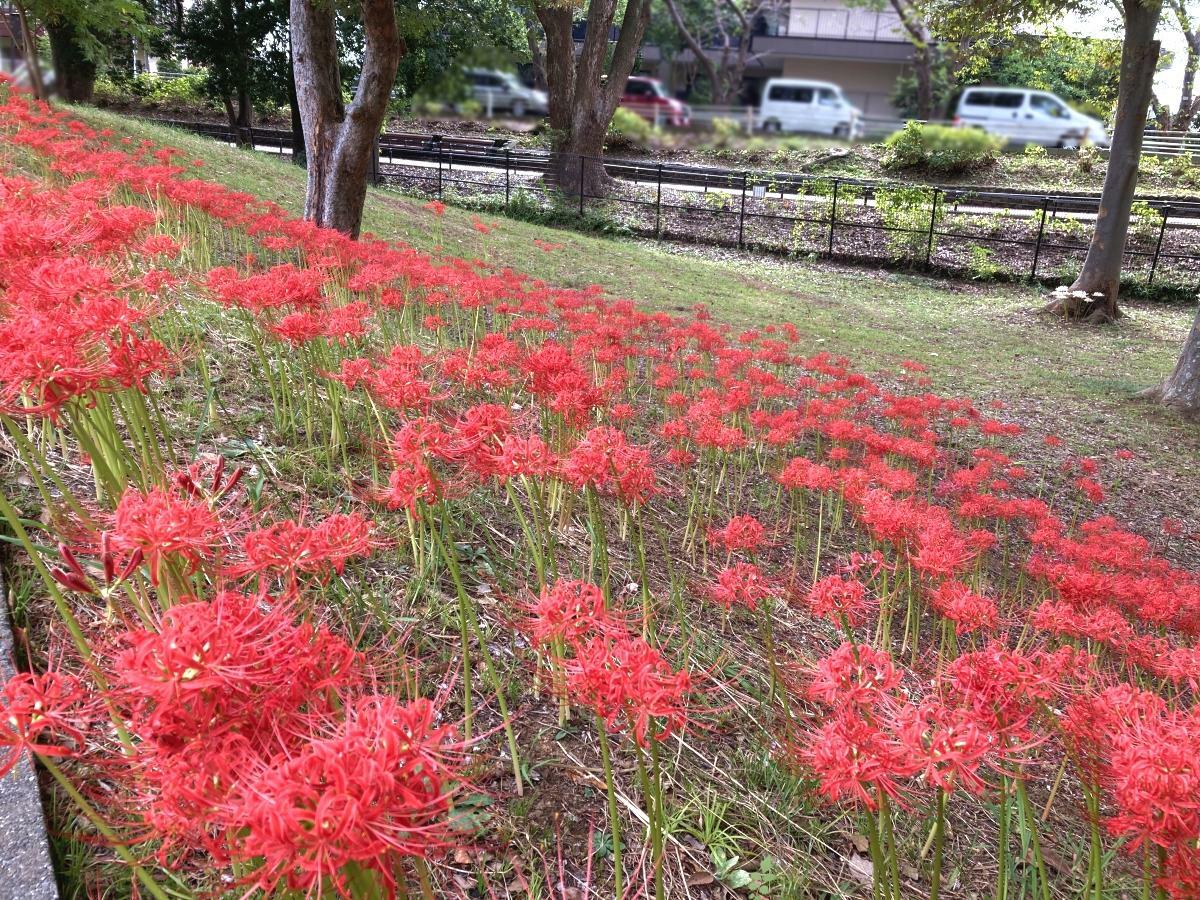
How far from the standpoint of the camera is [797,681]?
8.64 ft

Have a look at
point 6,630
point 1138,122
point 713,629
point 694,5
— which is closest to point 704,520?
point 713,629

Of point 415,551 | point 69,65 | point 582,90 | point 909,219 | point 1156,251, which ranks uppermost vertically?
point 69,65

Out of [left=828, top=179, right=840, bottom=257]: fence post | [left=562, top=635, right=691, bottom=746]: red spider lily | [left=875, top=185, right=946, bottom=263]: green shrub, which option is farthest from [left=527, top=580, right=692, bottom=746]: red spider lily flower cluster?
[left=875, top=185, right=946, bottom=263]: green shrub

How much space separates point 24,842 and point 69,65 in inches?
682

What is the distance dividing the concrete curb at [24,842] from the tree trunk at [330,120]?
17.8ft

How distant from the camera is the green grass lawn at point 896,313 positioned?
712cm

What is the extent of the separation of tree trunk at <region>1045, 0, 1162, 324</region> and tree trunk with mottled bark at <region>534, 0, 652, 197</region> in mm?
5752

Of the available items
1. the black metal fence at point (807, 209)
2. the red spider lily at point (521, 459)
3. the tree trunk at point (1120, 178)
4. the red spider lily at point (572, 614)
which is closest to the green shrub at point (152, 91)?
the black metal fence at point (807, 209)

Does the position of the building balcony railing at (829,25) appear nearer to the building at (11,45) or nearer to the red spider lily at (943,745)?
the red spider lily at (943,745)

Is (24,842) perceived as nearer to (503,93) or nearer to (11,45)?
(503,93)

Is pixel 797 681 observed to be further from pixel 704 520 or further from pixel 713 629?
pixel 704 520

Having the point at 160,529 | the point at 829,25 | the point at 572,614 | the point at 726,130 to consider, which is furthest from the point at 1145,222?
the point at 160,529

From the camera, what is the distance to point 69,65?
14133 millimetres

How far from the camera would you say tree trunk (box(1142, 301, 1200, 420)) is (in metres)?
6.91
